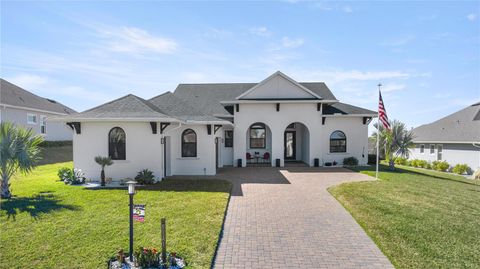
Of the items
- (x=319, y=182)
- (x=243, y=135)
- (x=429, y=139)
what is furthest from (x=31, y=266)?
(x=429, y=139)

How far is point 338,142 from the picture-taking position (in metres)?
18.5

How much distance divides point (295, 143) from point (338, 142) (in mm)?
3775

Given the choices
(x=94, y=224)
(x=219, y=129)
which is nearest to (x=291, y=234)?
(x=94, y=224)

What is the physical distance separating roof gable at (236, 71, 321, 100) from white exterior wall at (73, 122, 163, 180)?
329 inches

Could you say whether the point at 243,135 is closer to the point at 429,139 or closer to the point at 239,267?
the point at 239,267

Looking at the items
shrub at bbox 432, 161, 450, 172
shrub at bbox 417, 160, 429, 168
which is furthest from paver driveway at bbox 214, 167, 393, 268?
shrub at bbox 417, 160, 429, 168

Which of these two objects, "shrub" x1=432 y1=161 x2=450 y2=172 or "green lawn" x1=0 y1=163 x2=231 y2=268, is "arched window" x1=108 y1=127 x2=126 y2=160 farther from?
"shrub" x1=432 y1=161 x2=450 y2=172

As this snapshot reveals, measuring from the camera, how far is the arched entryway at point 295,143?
20.0 meters

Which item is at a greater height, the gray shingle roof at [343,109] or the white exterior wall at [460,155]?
the gray shingle roof at [343,109]

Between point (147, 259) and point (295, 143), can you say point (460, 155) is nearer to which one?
point (295, 143)

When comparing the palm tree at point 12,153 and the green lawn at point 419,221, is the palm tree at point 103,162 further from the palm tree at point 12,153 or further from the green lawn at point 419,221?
the green lawn at point 419,221

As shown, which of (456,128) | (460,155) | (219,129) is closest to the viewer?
(219,129)

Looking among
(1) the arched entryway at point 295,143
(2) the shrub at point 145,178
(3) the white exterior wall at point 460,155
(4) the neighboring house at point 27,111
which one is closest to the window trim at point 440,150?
(3) the white exterior wall at point 460,155

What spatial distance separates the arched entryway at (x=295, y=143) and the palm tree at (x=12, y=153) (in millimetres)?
15980
